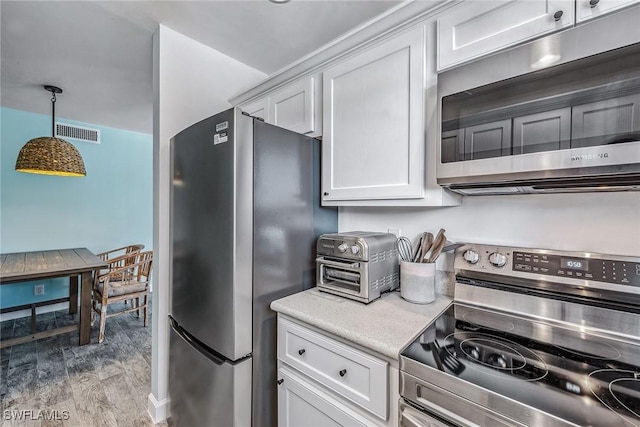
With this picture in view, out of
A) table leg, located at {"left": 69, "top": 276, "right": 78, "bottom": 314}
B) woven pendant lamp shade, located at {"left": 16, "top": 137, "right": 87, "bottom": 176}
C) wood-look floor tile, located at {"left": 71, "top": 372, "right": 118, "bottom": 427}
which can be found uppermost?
woven pendant lamp shade, located at {"left": 16, "top": 137, "right": 87, "bottom": 176}

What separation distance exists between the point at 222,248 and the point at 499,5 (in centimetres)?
137

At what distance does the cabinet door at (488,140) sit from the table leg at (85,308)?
3247 mm

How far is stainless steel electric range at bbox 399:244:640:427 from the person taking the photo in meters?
0.63

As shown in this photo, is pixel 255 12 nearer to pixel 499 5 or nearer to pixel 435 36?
pixel 435 36

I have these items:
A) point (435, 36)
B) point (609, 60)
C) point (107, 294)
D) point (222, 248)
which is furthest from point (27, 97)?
point (609, 60)

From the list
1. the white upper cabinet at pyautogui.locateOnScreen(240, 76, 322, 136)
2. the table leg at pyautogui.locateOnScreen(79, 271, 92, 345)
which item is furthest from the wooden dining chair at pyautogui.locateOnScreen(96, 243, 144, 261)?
the white upper cabinet at pyautogui.locateOnScreen(240, 76, 322, 136)

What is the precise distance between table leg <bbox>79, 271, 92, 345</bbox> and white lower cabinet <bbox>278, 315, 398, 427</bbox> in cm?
245

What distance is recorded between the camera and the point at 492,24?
0.98 metres

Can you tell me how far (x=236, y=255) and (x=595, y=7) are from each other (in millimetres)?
1416

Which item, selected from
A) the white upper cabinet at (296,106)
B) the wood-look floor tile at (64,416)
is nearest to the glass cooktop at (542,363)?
the white upper cabinet at (296,106)

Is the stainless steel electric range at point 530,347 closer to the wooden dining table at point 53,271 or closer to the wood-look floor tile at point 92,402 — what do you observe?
the wood-look floor tile at point 92,402

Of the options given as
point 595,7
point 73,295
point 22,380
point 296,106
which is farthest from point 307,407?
point 73,295

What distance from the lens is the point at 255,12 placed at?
1650mm

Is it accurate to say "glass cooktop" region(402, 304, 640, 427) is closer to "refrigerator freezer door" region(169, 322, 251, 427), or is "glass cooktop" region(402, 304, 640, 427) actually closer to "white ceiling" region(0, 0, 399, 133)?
"refrigerator freezer door" region(169, 322, 251, 427)
